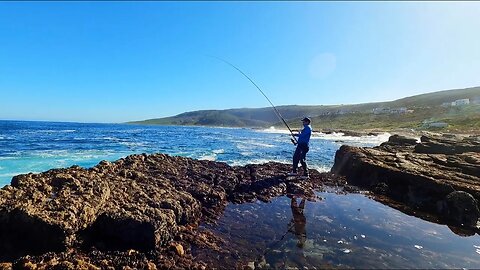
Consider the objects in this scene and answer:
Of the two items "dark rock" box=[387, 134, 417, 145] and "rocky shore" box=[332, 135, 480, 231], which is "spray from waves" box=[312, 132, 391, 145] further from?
"rocky shore" box=[332, 135, 480, 231]

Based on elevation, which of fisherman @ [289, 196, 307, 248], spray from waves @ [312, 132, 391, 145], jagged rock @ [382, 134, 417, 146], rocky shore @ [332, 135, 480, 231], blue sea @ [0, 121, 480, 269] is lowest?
spray from waves @ [312, 132, 391, 145]

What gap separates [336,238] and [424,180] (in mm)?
6213

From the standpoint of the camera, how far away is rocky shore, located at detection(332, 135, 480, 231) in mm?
9977

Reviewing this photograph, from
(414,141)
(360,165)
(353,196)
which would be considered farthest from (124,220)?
(414,141)

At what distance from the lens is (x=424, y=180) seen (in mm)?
11781

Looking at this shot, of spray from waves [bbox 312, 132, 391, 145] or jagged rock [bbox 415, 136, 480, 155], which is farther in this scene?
spray from waves [bbox 312, 132, 391, 145]

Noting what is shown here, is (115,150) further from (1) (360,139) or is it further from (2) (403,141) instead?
(1) (360,139)

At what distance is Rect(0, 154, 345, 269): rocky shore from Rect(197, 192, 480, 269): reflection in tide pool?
827 millimetres

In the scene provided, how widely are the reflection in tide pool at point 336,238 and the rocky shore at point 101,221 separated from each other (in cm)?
83

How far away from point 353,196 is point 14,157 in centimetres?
2642

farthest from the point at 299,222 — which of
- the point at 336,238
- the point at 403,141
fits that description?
the point at 403,141

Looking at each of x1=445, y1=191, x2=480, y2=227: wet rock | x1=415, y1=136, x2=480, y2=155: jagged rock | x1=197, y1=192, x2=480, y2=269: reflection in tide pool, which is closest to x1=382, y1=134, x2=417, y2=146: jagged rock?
x1=415, y1=136, x2=480, y2=155: jagged rock

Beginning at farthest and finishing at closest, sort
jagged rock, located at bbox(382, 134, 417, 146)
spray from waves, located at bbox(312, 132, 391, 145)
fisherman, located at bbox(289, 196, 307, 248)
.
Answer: spray from waves, located at bbox(312, 132, 391, 145) < jagged rock, located at bbox(382, 134, 417, 146) < fisherman, located at bbox(289, 196, 307, 248)

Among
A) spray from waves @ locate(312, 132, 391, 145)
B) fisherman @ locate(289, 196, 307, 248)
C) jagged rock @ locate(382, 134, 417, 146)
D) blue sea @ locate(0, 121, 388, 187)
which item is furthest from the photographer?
spray from waves @ locate(312, 132, 391, 145)
